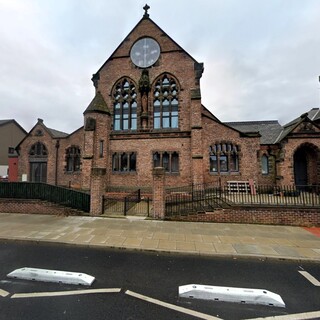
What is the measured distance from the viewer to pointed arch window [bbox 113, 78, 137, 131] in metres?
16.4

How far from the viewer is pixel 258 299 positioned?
3.42 metres

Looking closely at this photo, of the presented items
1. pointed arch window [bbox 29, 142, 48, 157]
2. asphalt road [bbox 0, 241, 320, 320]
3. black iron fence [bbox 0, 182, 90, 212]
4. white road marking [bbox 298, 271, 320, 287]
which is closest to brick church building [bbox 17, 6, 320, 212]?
black iron fence [bbox 0, 182, 90, 212]

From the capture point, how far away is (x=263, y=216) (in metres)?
8.79

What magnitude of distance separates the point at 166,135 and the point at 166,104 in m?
2.94

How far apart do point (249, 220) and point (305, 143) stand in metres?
9.82

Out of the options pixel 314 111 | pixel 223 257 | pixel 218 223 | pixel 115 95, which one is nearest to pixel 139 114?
pixel 115 95

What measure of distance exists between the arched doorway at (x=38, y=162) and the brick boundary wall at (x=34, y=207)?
833 cm

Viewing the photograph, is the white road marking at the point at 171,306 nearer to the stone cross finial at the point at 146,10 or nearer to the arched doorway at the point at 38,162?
the arched doorway at the point at 38,162

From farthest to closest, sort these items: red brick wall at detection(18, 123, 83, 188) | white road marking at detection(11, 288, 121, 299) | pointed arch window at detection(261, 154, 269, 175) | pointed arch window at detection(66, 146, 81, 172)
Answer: pointed arch window at detection(66, 146, 81, 172) < red brick wall at detection(18, 123, 83, 188) < pointed arch window at detection(261, 154, 269, 175) < white road marking at detection(11, 288, 121, 299)

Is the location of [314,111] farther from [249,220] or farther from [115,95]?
[115,95]

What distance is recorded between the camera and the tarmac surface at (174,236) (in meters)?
5.75

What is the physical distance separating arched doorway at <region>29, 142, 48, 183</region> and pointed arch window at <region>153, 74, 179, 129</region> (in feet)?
40.4

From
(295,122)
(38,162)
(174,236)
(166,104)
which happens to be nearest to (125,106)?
(166,104)

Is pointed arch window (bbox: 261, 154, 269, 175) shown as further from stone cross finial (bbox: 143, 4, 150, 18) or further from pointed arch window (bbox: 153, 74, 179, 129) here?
stone cross finial (bbox: 143, 4, 150, 18)
